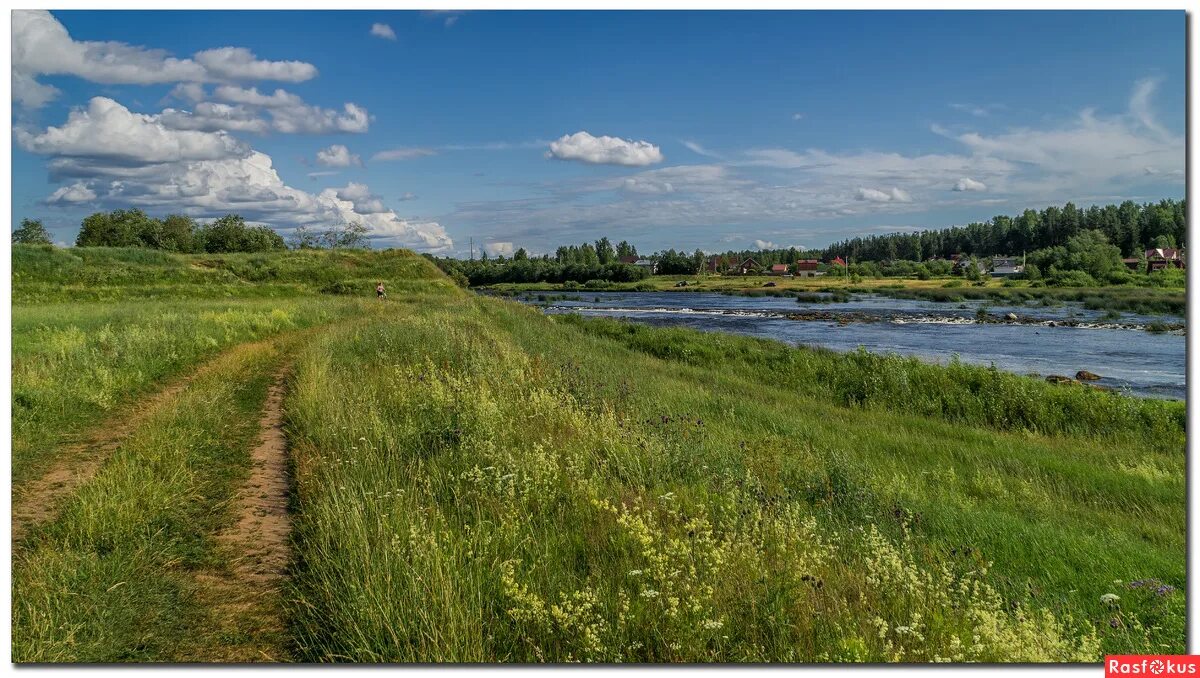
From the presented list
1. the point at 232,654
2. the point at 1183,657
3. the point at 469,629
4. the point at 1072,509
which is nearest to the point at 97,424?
the point at 232,654

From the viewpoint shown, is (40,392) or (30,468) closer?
(30,468)

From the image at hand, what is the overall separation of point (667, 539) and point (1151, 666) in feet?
9.53

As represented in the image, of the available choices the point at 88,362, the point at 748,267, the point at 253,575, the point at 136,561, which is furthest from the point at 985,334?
the point at 748,267

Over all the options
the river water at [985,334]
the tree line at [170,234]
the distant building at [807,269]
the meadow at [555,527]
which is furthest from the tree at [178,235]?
the distant building at [807,269]

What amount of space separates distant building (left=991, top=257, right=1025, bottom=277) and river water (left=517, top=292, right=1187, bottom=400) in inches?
601

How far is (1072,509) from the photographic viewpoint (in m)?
9.62

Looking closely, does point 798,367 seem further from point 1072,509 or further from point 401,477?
point 401,477

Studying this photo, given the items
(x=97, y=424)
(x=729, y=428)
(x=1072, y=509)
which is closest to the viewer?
(x=97, y=424)

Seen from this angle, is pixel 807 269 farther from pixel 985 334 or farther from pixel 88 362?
pixel 88 362

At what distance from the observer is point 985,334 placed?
40.9 meters

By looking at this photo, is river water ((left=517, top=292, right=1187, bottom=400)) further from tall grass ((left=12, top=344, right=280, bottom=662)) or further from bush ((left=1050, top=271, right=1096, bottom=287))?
tall grass ((left=12, top=344, right=280, bottom=662))

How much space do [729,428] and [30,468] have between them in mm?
10164

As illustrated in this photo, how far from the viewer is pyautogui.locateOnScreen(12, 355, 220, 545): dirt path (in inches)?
230

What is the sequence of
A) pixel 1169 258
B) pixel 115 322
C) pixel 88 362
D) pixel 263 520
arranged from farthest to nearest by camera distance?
pixel 115 322 → pixel 1169 258 → pixel 88 362 → pixel 263 520
